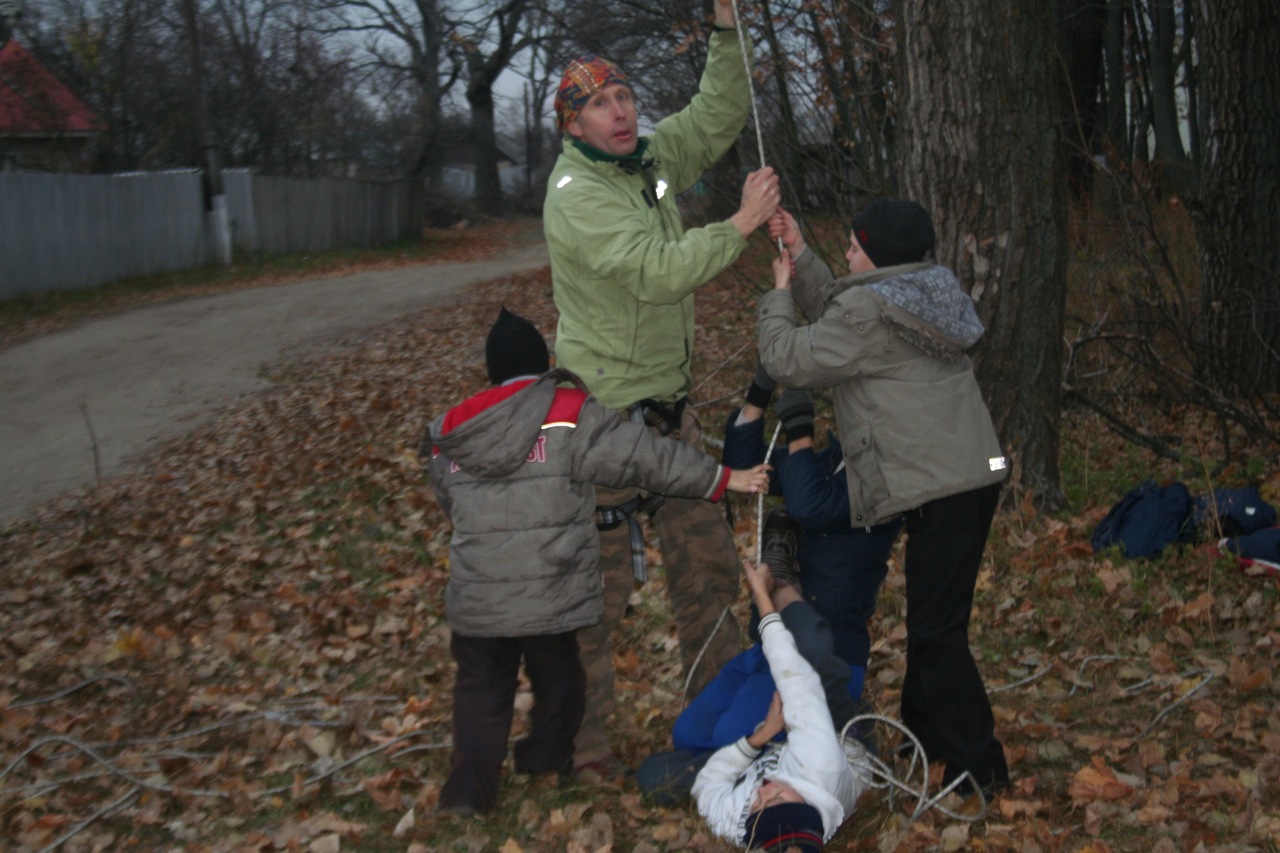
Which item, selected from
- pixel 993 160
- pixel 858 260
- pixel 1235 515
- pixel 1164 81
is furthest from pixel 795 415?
pixel 1164 81

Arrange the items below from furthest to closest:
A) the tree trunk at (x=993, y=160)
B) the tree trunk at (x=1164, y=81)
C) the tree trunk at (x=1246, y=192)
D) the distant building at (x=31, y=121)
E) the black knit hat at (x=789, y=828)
Result: the distant building at (x=31, y=121), the tree trunk at (x=1164, y=81), the tree trunk at (x=1246, y=192), the tree trunk at (x=993, y=160), the black knit hat at (x=789, y=828)

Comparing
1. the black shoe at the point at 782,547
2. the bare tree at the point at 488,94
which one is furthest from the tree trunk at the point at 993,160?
the bare tree at the point at 488,94

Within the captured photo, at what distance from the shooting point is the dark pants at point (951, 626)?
3.78m

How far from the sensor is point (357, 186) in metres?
31.1

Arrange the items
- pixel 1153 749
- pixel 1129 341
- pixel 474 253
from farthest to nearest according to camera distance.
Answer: pixel 474 253
pixel 1129 341
pixel 1153 749

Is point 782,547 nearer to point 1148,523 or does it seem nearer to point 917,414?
point 917,414

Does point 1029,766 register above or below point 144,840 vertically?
above

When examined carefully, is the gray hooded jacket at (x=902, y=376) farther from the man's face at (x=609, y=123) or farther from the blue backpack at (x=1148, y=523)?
the blue backpack at (x=1148, y=523)

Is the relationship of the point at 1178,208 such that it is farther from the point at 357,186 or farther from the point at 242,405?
the point at 357,186

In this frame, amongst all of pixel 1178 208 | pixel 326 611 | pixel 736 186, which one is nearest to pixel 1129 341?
pixel 1178 208

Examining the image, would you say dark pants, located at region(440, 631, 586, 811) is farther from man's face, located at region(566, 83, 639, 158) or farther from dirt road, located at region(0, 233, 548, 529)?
dirt road, located at region(0, 233, 548, 529)

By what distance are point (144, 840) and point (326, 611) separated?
2401mm

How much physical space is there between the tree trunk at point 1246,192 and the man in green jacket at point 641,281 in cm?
527

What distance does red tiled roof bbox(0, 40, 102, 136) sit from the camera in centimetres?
2348
